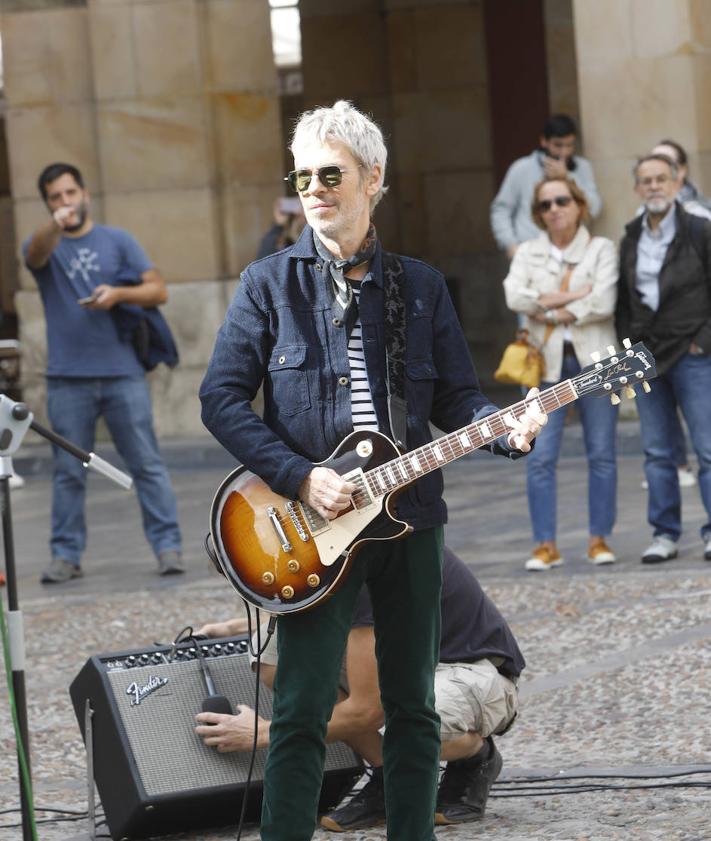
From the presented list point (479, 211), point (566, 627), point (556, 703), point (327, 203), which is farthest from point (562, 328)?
point (479, 211)

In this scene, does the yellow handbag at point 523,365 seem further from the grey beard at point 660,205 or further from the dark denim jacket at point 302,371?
the dark denim jacket at point 302,371

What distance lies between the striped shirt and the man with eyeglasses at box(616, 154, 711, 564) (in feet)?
14.6

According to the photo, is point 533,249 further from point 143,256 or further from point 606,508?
point 143,256

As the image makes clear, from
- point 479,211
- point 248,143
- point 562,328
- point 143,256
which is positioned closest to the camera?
→ point 562,328

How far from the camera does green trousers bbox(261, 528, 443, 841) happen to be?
13.3 ft

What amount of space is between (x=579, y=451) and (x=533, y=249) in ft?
12.2

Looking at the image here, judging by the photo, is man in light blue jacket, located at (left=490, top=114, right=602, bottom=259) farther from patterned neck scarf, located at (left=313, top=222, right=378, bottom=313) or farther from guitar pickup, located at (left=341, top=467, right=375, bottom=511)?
guitar pickup, located at (left=341, top=467, right=375, bottom=511)

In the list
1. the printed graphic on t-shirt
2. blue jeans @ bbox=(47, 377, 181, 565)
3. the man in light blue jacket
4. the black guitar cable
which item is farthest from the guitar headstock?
the man in light blue jacket

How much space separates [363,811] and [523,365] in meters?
3.89

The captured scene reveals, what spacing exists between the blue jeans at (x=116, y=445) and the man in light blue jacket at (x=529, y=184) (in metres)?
3.79

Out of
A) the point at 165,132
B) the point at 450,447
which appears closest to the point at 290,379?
the point at 450,447

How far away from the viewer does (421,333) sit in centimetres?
421

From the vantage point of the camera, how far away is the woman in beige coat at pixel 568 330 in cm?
857

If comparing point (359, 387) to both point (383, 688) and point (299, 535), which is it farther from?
point (383, 688)
